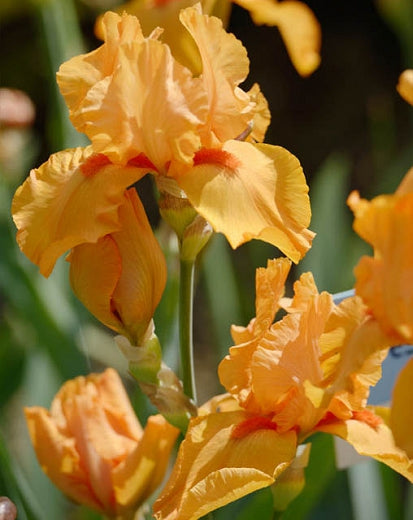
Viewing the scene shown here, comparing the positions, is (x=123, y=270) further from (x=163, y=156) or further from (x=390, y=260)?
(x=390, y=260)

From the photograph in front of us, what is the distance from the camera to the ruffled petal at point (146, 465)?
68 cm

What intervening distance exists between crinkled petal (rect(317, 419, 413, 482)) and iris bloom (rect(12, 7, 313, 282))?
13 centimetres

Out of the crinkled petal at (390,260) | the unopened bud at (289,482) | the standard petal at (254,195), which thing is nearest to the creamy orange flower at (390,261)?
the crinkled petal at (390,260)

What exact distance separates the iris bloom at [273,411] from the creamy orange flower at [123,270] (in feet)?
0.24

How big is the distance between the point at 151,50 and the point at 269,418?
0.88ft

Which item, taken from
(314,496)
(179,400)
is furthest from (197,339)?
(179,400)

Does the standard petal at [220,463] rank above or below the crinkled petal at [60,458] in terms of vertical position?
above

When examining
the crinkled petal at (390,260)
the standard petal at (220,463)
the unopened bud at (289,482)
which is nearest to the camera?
the crinkled petal at (390,260)

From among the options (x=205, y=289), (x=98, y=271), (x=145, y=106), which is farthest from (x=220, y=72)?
(x=205, y=289)

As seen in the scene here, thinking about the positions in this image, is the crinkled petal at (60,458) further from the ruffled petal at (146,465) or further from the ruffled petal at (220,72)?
the ruffled petal at (220,72)

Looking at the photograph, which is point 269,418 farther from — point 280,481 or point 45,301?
point 45,301

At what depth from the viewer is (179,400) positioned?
634 millimetres

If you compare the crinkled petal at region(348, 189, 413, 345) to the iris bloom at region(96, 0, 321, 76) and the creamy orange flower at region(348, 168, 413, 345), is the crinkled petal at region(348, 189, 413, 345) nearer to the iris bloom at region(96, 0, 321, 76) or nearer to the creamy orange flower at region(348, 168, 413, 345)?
the creamy orange flower at region(348, 168, 413, 345)

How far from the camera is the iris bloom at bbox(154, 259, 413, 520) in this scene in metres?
0.53
